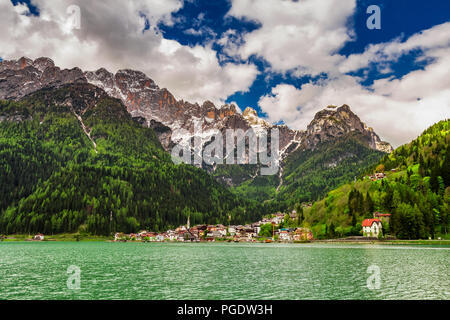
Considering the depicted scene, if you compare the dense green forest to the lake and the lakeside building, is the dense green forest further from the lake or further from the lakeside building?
the lake

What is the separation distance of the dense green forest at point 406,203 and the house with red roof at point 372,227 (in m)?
2.49

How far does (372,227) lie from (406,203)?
1776 centimetres

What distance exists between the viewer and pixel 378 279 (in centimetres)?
4678

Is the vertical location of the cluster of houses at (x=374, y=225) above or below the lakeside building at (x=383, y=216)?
below

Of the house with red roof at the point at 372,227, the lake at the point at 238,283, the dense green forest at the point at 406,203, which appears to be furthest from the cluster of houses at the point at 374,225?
the lake at the point at 238,283

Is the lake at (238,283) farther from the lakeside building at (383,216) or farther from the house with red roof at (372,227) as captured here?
the lakeside building at (383,216)

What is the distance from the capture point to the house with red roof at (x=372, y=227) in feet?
491

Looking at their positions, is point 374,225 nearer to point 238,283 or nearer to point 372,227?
point 372,227

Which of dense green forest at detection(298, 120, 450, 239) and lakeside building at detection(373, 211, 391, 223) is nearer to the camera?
dense green forest at detection(298, 120, 450, 239)

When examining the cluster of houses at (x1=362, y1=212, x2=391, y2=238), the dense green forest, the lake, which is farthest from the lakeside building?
the lake

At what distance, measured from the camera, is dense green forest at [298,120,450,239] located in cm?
13638

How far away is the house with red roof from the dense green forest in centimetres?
249

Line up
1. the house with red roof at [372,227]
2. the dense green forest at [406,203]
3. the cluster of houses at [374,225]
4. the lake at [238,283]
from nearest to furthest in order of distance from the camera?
the lake at [238,283], the dense green forest at [406,203], the house with red roof at [372,227], the cluster of houses at [374,225]
